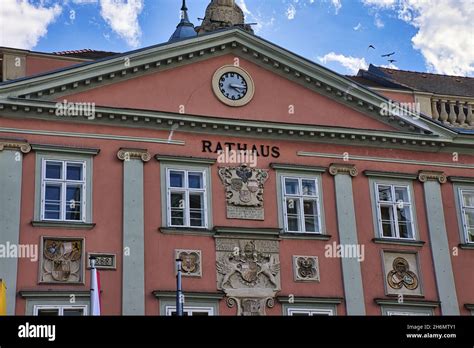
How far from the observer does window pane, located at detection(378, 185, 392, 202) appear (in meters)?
27.3

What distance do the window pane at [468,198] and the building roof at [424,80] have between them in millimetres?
6272

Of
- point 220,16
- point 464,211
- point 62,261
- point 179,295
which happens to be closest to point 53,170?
point 62,261

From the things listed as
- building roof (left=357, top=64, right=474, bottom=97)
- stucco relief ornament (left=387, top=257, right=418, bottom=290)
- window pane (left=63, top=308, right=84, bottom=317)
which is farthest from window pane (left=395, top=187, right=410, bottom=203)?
window pane (left=63, top=308, right=84, bottom=317)

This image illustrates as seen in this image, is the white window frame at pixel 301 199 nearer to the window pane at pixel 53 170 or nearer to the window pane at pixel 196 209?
the window pane at pixel 196 209

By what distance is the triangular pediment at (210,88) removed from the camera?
82.1 ft

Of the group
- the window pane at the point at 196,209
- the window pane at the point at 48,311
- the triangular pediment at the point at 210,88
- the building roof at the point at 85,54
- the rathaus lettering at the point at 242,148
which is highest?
the building roof at the point at 85,54

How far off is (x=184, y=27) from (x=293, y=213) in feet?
34.3

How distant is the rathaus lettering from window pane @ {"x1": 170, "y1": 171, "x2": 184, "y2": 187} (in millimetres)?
1094

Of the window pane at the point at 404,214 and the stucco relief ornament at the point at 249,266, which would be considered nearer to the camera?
the stucco relief ornament at the point at 249,266

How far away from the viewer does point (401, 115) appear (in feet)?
92.7
